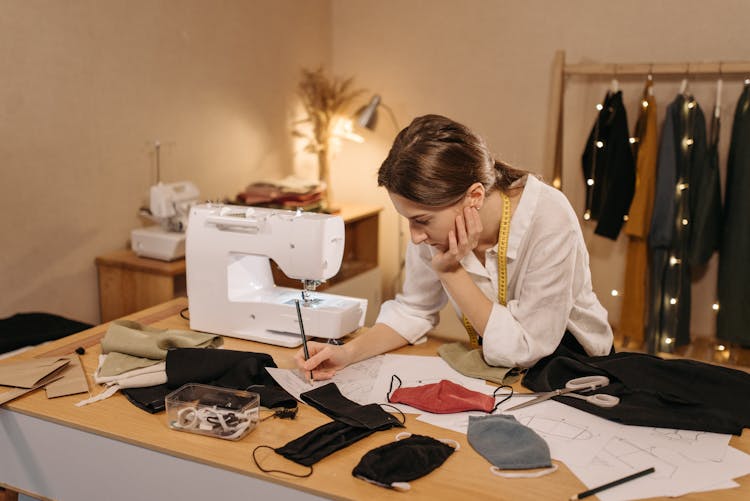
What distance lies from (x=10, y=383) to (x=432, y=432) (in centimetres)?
90

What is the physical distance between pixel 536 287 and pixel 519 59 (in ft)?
7.76

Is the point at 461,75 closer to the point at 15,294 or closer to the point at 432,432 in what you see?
the point at 15,294

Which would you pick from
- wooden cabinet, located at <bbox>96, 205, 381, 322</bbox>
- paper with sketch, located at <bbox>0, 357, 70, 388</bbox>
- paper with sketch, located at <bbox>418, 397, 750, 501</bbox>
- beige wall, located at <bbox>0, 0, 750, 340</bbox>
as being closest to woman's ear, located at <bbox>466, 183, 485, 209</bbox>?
paper with sketch, located at <bbox>418, 397, 750, 501</bbox>

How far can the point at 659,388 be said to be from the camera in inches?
57.7

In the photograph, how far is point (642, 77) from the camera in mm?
3404

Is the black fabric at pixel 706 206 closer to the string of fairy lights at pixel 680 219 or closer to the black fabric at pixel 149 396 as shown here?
the string of fairy lights at pixel 680 219

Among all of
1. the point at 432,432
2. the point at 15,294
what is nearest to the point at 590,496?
the point at 432,432

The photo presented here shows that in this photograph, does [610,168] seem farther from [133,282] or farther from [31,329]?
[31,329]

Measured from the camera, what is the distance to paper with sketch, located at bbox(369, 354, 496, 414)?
1.53m

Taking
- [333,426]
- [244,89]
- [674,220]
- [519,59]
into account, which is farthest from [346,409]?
[519,59]

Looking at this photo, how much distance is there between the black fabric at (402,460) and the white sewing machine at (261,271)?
0.54 m

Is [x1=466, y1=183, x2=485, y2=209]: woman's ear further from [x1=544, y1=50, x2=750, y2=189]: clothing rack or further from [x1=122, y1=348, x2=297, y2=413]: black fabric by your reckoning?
[x1=544, y1=50, x2=750, y2=189]: clothing rack

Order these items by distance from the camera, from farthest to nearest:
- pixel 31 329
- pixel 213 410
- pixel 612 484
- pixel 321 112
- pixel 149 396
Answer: pixel 321 112 < pixel 31 329 < pixel 149 396 < pixel 213 410 < pixel 612 484

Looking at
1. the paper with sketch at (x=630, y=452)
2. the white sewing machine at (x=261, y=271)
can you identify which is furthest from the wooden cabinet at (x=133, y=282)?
the paper with sketch at (x=630, y=452)
